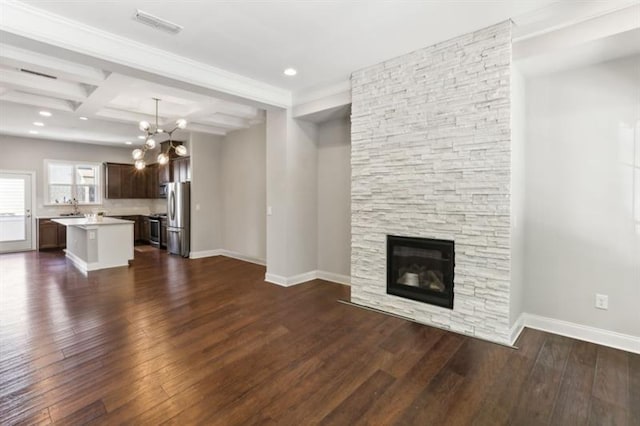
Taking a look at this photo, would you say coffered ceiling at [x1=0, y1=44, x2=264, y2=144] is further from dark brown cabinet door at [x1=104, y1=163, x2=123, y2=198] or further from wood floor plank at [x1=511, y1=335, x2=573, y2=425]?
wood floor plank at [x1=511, y1=335, x2=573, y2=425]

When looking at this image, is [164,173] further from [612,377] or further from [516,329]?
[612,377]

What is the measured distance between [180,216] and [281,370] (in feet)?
18.9

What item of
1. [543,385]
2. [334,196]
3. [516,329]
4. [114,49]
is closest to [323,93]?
[334,196]

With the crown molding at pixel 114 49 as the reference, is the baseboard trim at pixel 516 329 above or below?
below

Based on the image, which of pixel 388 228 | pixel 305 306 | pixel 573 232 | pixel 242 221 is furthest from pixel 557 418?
pixel 242 221

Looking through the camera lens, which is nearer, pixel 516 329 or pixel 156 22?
pixel 156 22

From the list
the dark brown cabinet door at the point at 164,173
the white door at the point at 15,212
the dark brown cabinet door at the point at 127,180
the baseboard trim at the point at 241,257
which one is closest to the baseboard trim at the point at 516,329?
the baseboard trim at the point at 241,257

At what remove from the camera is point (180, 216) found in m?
7.29

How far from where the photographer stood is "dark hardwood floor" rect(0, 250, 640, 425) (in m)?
2.01

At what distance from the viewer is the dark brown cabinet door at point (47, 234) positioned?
821 cm

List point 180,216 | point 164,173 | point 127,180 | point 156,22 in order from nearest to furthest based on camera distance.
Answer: point 156,22 → point 180,216 → point 164,173 → point 127,180

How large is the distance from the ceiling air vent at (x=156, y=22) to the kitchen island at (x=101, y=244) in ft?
15.2

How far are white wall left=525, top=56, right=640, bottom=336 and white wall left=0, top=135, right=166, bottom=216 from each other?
9.70m

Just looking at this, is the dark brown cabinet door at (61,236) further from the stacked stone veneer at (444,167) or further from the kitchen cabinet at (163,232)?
the stacked stone veneer at (444,167)
